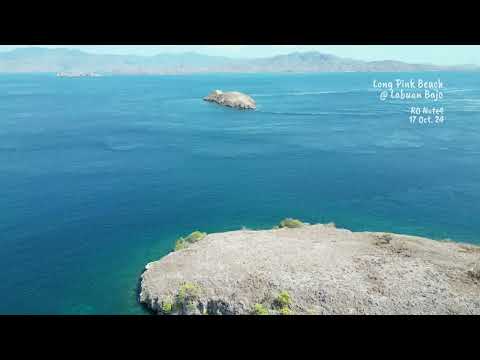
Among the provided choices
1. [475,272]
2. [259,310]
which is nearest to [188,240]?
[259,310]

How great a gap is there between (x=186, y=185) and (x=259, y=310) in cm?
3573

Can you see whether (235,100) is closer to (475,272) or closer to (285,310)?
(475,272)

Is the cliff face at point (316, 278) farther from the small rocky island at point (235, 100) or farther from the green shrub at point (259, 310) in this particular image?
the small rocky island at point (235, 100)

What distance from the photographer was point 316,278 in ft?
93.2

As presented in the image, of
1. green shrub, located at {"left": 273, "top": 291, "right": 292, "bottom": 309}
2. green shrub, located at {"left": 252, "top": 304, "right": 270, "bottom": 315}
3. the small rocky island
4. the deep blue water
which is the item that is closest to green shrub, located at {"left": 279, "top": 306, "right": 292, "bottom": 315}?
green shrub, located at {"left": 273, "top": 291, "right": 292, "bottom": 309}

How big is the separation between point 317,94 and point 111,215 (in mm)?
132927

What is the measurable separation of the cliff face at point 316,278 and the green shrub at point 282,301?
2.5 inches

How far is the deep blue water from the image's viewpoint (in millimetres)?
37312

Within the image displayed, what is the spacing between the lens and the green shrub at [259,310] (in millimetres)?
25861

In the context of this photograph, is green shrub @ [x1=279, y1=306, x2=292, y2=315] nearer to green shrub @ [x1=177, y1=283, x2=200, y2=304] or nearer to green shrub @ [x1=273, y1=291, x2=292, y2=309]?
green shrub @ [x1=273, y1=291, x2=292, y2=309]

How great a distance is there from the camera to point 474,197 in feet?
175

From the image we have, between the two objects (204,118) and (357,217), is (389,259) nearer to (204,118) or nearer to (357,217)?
(357,217)

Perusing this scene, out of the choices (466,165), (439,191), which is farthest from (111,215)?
(466,165)

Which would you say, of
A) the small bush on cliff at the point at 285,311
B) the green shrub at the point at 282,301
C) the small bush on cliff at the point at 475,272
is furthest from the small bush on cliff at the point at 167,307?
the small bush on cliff at the point at 475,272
